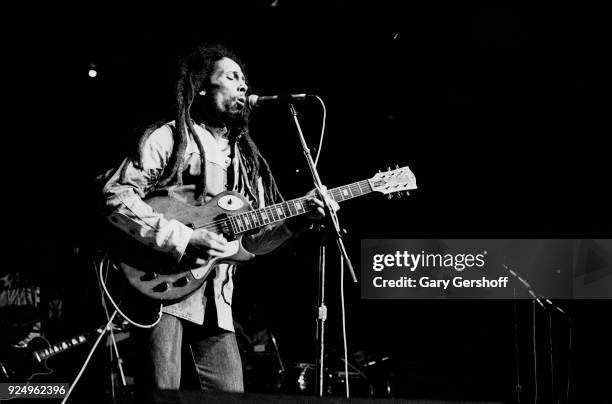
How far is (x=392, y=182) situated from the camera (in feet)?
10.3

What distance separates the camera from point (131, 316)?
7.61 ft

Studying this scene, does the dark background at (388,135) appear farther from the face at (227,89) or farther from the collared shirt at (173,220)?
the collared shirt at (173,220)

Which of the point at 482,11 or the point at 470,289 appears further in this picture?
the point at 470,289

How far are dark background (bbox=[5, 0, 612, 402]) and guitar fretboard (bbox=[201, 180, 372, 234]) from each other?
5.36 feet

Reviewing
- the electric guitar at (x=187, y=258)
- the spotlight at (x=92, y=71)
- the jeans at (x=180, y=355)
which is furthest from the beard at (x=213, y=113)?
the spotlight at (x=92, y=71)

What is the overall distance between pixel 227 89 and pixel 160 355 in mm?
1304

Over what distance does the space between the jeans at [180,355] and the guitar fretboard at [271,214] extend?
43 cm

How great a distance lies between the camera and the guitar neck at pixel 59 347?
15.2ft

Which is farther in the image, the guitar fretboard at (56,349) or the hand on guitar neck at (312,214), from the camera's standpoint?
the guitar fretboard at (56,349)

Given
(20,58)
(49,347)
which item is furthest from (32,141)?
(49,347)

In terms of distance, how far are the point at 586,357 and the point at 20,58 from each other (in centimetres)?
531

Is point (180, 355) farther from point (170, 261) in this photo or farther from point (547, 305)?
point (547, 305)

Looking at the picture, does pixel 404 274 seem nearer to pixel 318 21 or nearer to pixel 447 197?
pixel 447 197

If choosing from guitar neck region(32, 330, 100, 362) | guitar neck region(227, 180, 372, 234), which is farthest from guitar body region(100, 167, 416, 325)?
guitar neck region(32, 330, 100, 362)
